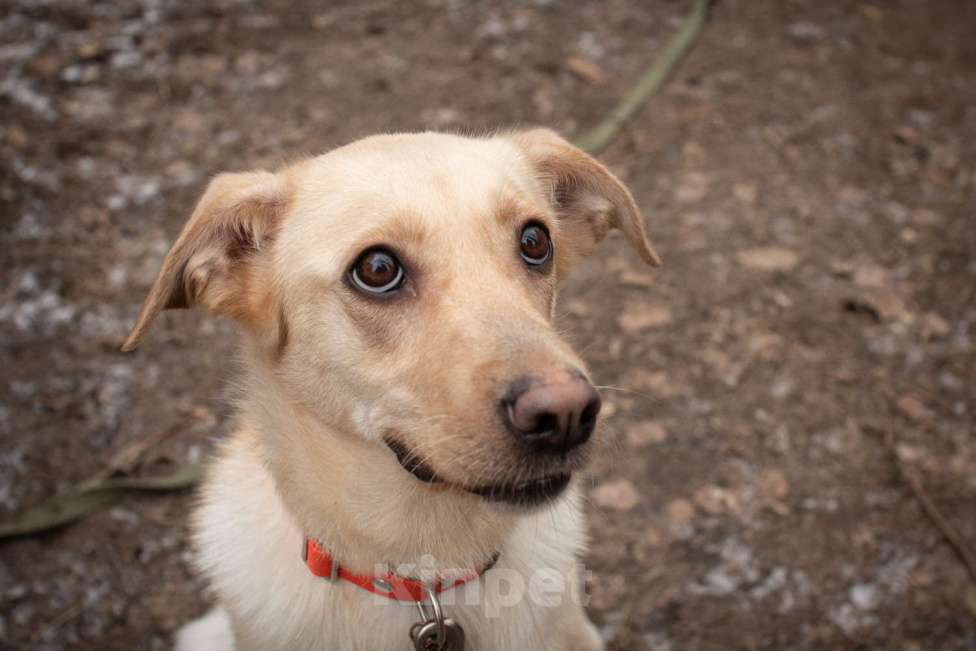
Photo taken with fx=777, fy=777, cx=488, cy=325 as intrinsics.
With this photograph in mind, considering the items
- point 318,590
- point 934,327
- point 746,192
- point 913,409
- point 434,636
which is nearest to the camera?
point 434,636

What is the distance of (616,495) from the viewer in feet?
12.1

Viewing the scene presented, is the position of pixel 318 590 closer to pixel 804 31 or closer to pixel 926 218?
pixel 926 218

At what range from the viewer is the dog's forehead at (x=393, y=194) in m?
2.16

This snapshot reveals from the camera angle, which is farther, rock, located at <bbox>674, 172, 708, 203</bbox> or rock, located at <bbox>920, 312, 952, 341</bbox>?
rock, located at <bbox>674, 172, 708, 203</bbox>

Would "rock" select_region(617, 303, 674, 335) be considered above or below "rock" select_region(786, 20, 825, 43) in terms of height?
below

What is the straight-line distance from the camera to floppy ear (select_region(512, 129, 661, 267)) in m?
2.62

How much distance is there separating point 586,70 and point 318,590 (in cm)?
467

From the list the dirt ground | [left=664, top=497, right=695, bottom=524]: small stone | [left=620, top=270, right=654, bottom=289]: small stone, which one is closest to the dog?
the dirt ground

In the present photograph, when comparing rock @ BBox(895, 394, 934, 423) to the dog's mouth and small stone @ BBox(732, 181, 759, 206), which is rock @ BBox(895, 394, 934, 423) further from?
the dog's mouth

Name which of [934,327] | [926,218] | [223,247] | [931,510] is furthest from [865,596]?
[223,247]

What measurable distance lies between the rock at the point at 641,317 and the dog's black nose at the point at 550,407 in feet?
8.60

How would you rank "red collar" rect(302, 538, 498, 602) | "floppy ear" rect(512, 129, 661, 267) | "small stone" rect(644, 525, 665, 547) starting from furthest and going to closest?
1. "small stone" rect(644, 525, 665, 547)
2. "floppy ear" rect(512, 129, 661, 267)
3. "red collar" rect(302, 538, 498, 602)

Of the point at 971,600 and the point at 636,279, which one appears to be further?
the point at 636,279

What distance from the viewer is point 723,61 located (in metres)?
5.99
